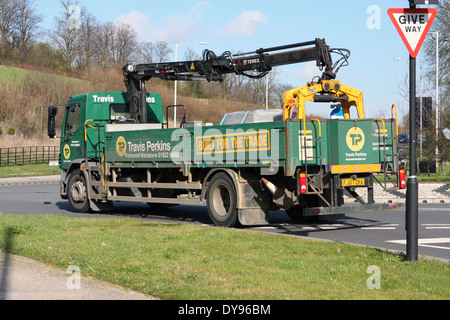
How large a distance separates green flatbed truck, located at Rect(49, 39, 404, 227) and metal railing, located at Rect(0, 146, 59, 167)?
3039cm

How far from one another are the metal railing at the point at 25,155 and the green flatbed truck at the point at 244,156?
99.7ft

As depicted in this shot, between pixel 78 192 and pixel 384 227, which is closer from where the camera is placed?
pixel 384 227

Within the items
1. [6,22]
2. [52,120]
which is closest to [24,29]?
[6,22]

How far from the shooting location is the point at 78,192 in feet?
56.6

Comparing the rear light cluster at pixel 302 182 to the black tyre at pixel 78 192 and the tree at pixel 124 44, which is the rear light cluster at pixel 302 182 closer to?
the black tyre at pixel 78 192

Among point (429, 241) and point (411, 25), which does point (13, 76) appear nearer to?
point (429, 241)

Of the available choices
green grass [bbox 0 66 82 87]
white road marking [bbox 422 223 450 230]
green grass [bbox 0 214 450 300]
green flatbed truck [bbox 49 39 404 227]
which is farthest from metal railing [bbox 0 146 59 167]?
white road marking [bbox 422 223 450 230]

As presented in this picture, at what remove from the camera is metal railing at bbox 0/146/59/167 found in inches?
1809

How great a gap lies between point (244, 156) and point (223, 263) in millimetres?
4627

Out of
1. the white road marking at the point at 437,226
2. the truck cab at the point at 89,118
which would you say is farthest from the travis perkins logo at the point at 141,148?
the white road marking at the point at 437,226

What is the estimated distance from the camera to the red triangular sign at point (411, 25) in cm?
808

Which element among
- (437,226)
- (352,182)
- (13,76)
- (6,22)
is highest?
(6,22)

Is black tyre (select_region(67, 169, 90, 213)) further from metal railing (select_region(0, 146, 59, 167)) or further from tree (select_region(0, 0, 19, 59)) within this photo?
tree (select_region(0, 0, 19, 59))
